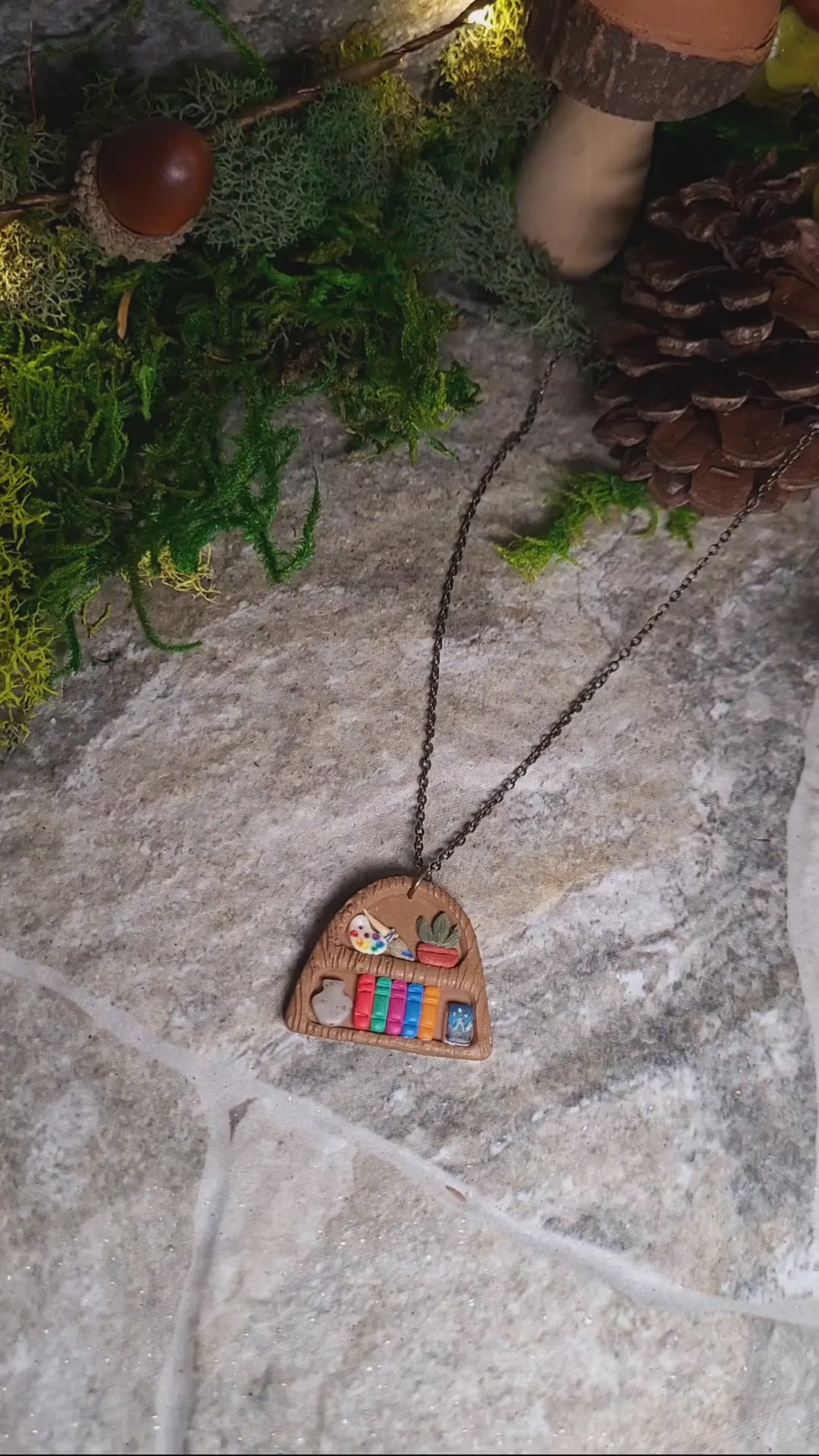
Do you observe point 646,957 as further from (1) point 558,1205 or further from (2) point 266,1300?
(2) point 266,1300

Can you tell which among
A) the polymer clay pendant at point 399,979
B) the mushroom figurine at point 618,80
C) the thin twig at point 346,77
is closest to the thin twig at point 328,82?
the thin twig at point 346,77

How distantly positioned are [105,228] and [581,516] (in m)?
0.55

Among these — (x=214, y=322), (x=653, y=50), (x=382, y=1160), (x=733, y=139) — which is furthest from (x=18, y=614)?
(x=733, y=139)

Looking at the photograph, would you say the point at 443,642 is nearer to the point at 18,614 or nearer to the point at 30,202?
the point at 18,614

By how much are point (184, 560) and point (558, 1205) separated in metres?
0.73

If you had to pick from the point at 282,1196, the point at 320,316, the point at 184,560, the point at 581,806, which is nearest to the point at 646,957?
the point at 581,806

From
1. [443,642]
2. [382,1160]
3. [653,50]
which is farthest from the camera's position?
[443,642]

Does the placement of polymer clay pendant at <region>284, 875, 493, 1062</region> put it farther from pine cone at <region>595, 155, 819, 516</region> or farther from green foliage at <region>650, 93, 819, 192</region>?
green foliage at <region>650, 93, 819, 192</region>

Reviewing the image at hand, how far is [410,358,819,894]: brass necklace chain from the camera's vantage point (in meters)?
1.18

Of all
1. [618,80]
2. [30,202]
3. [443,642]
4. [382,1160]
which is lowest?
[382,1160]

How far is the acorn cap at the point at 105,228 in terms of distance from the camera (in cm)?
104

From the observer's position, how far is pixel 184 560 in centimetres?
113

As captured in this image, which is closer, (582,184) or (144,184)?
(144,184)

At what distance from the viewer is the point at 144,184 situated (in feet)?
3.32
